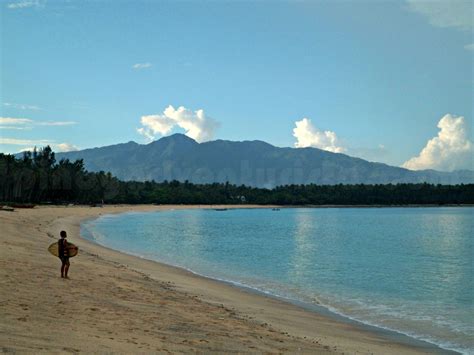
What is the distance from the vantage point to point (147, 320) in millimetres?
12328

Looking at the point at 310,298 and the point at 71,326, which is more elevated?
the point at 71,326

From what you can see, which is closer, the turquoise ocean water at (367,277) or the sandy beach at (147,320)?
the sandy beach at (147,320)

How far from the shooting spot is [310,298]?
21.7m

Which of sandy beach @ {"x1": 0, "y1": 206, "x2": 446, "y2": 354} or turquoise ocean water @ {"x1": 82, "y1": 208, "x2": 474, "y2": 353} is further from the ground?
sandy beach @ {"x1": 0, "y1": 206, "x2": 446, "y2": 354}

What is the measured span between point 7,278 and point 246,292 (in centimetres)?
1045

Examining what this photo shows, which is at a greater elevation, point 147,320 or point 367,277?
point 147,320

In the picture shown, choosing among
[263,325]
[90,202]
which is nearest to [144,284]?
[263,325]

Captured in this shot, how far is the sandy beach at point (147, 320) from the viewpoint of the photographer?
9633mm

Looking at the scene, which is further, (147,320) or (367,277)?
(367,277)

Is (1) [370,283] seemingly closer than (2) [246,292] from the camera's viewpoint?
No

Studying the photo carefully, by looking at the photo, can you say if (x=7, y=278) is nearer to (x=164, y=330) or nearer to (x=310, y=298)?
(x=164, y=330)

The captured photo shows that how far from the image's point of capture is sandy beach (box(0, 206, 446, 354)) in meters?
9.63

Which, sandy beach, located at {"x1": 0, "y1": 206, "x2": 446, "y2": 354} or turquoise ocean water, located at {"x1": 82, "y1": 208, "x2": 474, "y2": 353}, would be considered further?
turquoise ocean water, located at {"x1": 82, "y1": 208, "x2": 474, "y2": 353}

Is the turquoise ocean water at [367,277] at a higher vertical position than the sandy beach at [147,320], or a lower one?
lower
